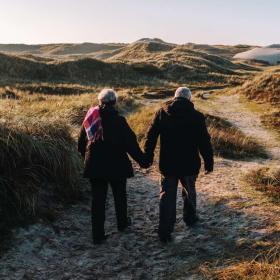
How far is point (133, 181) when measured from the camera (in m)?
Answer: 11.3

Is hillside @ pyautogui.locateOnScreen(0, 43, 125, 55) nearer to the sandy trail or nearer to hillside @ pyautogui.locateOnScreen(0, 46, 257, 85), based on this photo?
hillside @ pyautogui.locateOnScreen(0, 46, 257, 85)

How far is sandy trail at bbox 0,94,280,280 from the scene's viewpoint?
660cm

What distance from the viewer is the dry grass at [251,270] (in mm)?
5445

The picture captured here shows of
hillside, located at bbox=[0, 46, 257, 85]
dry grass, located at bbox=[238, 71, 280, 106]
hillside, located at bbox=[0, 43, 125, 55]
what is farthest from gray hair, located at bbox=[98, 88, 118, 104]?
hillside, located at bbox=[0, 43, 125, 55]

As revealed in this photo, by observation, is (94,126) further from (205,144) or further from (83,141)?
(205,144)

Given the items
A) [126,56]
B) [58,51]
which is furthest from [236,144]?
[58,51]

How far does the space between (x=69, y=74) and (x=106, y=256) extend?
5007 centimetres

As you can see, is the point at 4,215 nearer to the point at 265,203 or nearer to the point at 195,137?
the point at 195,137

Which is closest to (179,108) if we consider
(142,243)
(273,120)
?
(142,243)

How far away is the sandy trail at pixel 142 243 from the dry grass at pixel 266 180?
358 mm

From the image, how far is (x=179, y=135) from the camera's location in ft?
23.7

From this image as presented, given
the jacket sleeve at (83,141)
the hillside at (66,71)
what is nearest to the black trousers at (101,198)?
the jacket sleeve at (83,141)

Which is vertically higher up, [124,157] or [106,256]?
[124,157]

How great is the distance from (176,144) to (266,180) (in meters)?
4.13
